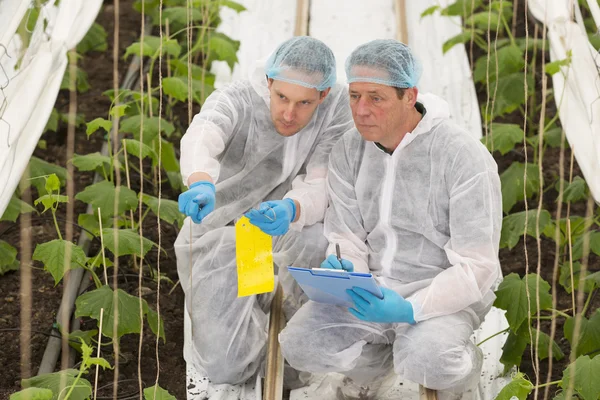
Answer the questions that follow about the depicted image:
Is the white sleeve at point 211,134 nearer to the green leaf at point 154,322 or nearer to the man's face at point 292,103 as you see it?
the man's face at point 292,103

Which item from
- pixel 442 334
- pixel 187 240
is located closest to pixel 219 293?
pixel 187 240

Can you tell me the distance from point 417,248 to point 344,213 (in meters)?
0.25

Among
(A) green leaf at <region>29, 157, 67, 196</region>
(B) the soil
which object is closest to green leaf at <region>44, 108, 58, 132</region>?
(B) the soil

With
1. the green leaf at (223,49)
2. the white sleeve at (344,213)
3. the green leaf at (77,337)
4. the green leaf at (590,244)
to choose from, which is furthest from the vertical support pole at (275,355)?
the green leaf at (223,49)

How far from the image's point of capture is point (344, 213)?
3.15 meters

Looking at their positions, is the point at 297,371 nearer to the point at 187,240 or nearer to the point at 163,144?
the point at 187,240

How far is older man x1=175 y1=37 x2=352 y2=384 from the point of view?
309 cm

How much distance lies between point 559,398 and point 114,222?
1.64 metres

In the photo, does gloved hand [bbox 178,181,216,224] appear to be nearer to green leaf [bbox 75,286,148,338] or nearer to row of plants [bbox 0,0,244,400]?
row of plants [bbox 0,0,244,400]

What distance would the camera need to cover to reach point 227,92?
10.8 ft

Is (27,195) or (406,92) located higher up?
(406,92)

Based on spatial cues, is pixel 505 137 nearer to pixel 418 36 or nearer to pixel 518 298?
pixel 518 298

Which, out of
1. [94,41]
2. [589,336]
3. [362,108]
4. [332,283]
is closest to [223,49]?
[94,41]

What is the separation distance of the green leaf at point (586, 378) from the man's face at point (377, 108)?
2.72 feet
